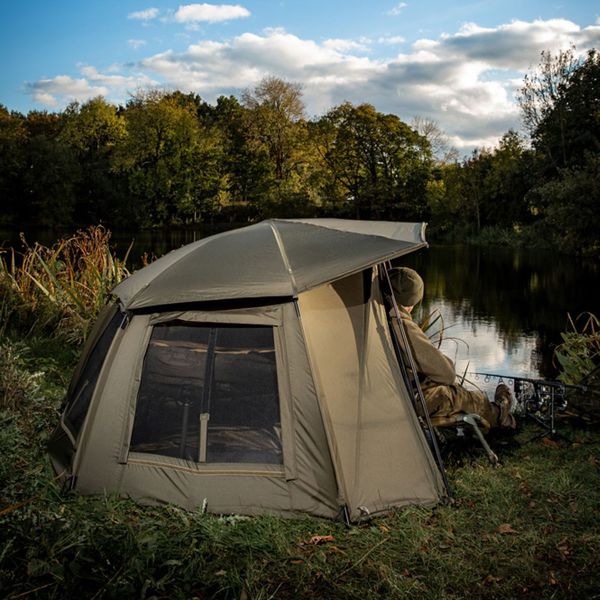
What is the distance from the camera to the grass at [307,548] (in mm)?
3037

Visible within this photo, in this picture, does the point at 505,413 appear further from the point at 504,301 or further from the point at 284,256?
the point at 504,301

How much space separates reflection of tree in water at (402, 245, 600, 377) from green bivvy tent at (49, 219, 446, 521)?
756 centimetres

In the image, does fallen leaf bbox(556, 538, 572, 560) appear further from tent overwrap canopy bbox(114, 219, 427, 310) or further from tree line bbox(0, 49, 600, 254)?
tree line bbox(0, 49, 600, 254)

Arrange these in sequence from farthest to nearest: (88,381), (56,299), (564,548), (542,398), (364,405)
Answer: (56,299) → (542,398) → (88,381) → (364,405) → (564,548)

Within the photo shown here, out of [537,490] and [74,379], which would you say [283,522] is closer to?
[537,490]

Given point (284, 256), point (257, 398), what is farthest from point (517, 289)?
point (257, 398)

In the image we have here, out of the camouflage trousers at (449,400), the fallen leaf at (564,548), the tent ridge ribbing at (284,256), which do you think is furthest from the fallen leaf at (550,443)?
the tent ridge ribbing at (284,256)

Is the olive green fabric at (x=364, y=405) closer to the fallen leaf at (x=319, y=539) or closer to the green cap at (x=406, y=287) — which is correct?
the fallen leaf at (x=319, y=539)

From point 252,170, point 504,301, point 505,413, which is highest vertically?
point 252,170

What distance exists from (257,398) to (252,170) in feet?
156

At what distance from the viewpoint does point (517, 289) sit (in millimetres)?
20984

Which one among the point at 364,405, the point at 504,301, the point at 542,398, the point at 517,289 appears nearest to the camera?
the point at 364,405

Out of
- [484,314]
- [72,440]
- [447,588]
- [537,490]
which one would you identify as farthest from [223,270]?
[484,314]

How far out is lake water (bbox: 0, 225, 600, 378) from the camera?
12.3m
